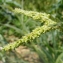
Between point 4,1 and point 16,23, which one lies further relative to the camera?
point 16,23

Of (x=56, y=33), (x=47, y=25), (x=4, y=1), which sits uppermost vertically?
(x=4, y=1)

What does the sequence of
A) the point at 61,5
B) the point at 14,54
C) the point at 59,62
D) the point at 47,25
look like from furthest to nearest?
the point at 14,54
the point at 61,5
the point at 59,62
the point at 47,25

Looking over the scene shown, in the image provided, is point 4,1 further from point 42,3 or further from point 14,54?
point 42,3

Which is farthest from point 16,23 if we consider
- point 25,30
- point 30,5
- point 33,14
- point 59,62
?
point 33,14

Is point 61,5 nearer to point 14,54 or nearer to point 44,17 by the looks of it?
point 14,54

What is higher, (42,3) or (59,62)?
(42,3)

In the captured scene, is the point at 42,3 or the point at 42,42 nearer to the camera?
the point at 42,42

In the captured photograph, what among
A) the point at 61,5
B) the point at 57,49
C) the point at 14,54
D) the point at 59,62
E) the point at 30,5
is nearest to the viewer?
the point at 59,62

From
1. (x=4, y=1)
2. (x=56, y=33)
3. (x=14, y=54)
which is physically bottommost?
(x=14, y=54)

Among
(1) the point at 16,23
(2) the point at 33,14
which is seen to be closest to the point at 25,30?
(1) the point at 16,23
